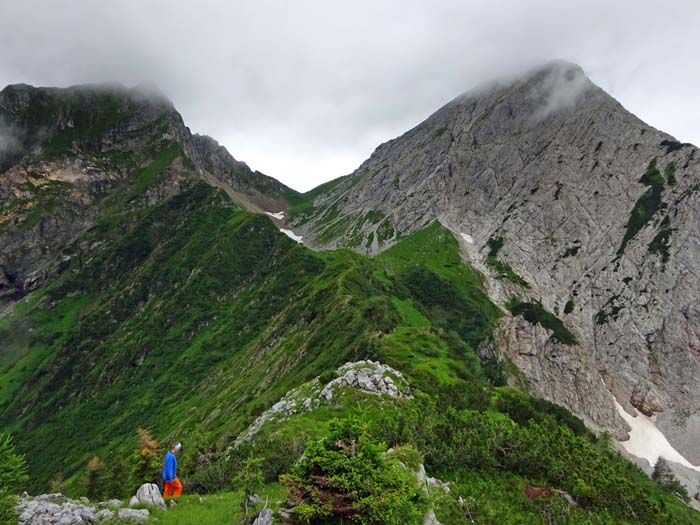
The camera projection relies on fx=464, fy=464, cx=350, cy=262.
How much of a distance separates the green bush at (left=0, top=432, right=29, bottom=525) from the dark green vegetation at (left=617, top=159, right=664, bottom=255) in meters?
178

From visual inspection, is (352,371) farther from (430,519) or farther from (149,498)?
(149,498)

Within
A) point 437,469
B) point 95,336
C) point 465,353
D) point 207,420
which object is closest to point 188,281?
point 95,336

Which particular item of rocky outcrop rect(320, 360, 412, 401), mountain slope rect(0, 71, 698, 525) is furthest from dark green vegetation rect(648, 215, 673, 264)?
rocky outcrop rect(320, 360, 412, 401)

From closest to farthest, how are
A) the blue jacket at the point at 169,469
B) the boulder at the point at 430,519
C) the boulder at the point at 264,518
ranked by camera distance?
the boulder at the point at 264,518
the boulder at the point at 430,519
the blue jacket at the point at 169,469

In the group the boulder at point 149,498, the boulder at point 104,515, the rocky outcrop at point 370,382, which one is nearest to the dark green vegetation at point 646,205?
the rocky outcrop at point 370,382

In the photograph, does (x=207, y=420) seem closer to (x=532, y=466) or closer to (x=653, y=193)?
(x=532, y=466)

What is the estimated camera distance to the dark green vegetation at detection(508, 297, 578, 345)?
14200 cm

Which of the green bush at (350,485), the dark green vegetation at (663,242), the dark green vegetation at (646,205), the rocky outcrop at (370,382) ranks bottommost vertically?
the green bush at (350,485)

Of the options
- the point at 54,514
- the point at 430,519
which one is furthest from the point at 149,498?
the point at 430,519

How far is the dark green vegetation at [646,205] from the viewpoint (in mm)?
163875

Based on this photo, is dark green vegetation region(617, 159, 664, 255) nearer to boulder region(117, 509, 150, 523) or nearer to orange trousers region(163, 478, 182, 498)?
orange trousers region(163, 478, 182, 498)

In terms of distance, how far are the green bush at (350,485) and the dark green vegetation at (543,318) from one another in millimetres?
137963

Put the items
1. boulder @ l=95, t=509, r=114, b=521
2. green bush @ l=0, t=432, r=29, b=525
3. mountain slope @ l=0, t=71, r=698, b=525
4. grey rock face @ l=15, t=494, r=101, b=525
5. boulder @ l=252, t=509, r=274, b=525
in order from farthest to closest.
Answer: mountain slope @ l=0, t=71, r=698, b=525 → boulder @ l=95, t=509, r=114, b=521 → boulder @ l=252, t=509, r=274, b=525 → grey rock face @ l=15, t=494, r=101, b=525 → green bush @ l=0, t=432, r=29, b=525

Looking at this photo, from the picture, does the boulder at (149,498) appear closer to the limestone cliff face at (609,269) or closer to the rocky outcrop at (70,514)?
the rocky outcrop at (70,514)
